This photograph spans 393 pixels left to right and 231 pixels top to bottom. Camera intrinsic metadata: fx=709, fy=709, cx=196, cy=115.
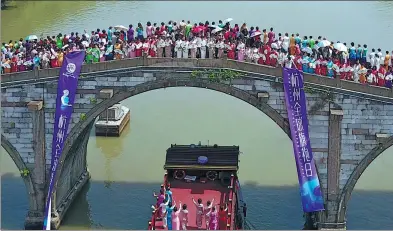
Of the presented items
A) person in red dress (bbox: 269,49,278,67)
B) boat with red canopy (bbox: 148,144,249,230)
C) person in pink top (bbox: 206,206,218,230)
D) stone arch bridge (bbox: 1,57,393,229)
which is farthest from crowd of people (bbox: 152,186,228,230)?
person in red dress (bbox: 269,49,278,67)

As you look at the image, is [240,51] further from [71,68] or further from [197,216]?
[197,216]

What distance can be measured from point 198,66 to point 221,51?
89 centimetres

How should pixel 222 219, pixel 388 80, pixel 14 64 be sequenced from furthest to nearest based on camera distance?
pixel 14 64 < pixel 388 80 < pixel 222 219

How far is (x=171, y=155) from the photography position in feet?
70.8

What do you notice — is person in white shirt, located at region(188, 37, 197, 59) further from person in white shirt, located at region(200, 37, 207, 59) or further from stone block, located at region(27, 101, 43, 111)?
stone block, located at region(27, 101, 43, 111)

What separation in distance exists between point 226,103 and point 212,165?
15618 mm

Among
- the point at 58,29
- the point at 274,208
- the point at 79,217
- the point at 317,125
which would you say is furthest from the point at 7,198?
the point at 58,29

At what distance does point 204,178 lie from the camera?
21.1m

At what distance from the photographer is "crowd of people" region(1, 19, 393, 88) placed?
21.3m

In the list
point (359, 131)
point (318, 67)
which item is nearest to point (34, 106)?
point (318, 67)

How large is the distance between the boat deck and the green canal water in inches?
130

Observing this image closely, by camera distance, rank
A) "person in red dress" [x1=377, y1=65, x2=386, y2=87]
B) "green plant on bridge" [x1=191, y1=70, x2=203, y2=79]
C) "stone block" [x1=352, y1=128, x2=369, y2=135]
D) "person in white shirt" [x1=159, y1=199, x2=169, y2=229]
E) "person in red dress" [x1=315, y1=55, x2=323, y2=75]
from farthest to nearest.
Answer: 1. "green plant on bridge" [x1=191, y1=70, x2=203, y2=79]
2. "person in red dress" [x1=315, y1=55, x2=323, y2=75]
3. "stone block" [x1=352, y1=128, x2=369, y2=135]
4. "person in red dress" [x1=377, y1=65, x2=386, y2=87]
5. "person in white shirt" [x1=159, y1=199, x2=169, y2=229]

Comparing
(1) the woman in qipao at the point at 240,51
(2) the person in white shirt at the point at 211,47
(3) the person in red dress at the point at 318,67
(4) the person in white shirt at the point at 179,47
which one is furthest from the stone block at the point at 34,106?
(3) the person in red dress at the point at 318,67

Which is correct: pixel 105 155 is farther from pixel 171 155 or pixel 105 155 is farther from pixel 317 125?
pixel 317 125
